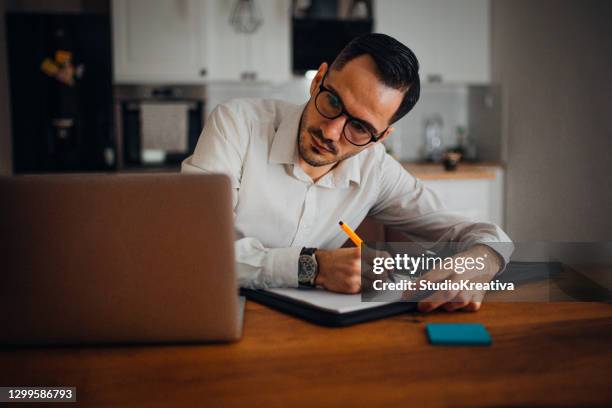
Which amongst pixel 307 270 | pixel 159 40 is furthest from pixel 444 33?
pixel 307 270

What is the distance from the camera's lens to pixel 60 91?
11.0 feet

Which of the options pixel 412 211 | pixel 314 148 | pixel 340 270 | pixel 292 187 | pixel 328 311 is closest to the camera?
pixel 328 311

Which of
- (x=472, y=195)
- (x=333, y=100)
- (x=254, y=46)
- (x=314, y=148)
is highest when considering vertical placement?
(x=254, y=46)

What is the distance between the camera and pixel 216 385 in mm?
692

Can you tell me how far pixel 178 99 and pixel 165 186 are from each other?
113 inches

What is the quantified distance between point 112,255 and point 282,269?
379 mm

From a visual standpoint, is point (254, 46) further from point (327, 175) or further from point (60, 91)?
point (327, 175)

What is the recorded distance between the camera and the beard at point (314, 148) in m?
1.31

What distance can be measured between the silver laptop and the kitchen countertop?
2663 millimetres

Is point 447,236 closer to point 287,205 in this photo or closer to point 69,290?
point 287,205

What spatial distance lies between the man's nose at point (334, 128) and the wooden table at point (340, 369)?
50 centimetres

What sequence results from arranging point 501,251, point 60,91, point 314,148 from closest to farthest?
1. point 501,251
2. point 314,148
3. point 60,91

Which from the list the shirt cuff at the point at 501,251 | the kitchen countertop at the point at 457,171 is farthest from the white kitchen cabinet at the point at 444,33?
the shirt cuff at the point at 501,251

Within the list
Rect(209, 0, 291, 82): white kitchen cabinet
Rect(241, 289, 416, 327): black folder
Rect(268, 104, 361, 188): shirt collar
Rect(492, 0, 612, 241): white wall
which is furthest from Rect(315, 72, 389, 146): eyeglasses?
Rect(209, 0, 291, 82): white kitchen cabinet
